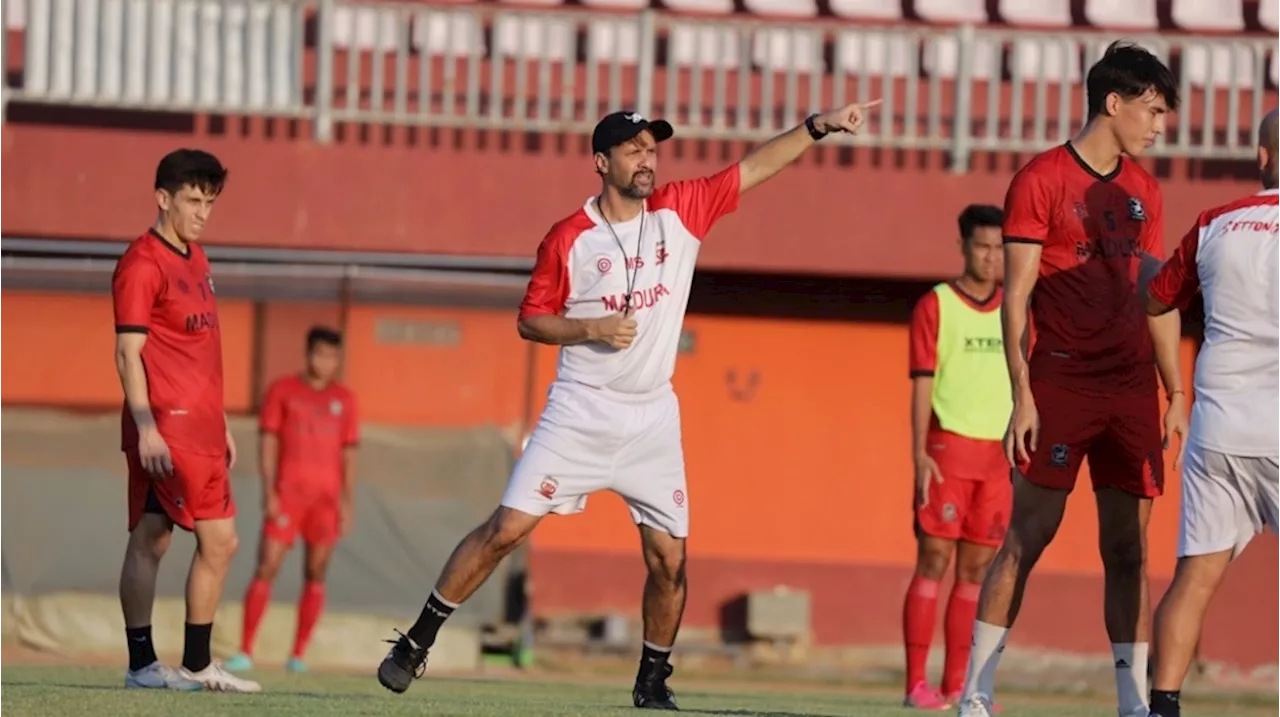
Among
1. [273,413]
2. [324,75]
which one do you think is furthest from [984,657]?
[324,75]

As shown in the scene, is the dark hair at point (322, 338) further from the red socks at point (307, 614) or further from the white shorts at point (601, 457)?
the white shorts at point (601, 457)

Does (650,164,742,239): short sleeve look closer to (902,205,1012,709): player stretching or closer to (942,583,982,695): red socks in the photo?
(902,205,1012,709): player stretching

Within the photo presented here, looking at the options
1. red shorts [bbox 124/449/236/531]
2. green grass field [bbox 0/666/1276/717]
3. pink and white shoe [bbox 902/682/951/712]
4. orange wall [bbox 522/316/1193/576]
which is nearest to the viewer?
green grass field [bbox 0/666/1276/717]

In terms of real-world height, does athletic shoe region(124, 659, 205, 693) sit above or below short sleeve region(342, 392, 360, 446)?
below

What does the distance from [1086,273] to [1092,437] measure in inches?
22.7

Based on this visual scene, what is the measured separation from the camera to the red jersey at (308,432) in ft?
48.8

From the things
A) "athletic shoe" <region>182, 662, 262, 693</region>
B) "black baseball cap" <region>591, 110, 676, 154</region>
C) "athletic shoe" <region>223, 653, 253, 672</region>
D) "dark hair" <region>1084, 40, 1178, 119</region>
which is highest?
"dark hair" <region>1084, 40, 1178, 119</region>

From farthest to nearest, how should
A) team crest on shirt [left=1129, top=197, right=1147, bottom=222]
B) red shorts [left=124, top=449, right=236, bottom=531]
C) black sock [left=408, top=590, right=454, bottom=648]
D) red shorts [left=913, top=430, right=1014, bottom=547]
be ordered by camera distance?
1. red shorts [left=913, top=430, right=1014, bottom=547]
2. red shorts [left=124, top=449, right=236, bottom=531]
3. black sock [left=408, top=590, right=454, bottom=648]
4. team crest on shirt [left=1129, top=197, right=1147, bottom=222]

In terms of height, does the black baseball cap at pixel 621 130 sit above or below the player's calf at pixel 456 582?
above

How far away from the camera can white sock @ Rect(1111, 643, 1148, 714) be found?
7833mm

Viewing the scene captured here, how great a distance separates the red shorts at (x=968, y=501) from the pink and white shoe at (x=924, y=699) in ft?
2.61

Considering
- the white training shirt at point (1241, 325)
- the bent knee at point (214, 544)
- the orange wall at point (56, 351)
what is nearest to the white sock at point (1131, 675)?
the white training shirt at point (1241, 325)

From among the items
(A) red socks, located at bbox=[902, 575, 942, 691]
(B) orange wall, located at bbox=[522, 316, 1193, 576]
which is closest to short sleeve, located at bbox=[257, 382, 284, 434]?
(B) orange wall, located at bbox=[522, 316, 1193, 576]

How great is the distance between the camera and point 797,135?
8.45 m
